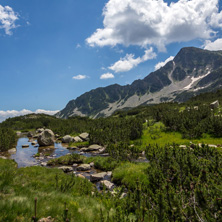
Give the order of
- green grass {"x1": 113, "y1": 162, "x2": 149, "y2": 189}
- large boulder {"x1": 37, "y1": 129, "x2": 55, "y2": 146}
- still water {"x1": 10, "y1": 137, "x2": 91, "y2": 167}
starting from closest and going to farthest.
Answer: green grass {"x1": 113, "y1": 162, "x2": 149, "y2": 189} → still water {"x1": 10, "y1": 137, "x2": 91, "y2": 167} → large boulder {"x1": 37, "y1": 129, "x2": 55, "y2": 146}

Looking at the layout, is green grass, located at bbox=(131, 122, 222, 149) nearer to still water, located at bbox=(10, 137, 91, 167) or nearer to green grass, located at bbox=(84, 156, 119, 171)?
green grass, located at bbox=(84, 156, 119, 171)

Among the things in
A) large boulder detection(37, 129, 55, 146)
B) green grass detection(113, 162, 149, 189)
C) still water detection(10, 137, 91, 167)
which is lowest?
green grass detection(113, 162, 149, 189)

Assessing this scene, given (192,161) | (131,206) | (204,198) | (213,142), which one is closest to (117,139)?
(213,142)

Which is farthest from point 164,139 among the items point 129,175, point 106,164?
point 129,175

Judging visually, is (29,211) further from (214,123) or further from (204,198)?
(214,123)

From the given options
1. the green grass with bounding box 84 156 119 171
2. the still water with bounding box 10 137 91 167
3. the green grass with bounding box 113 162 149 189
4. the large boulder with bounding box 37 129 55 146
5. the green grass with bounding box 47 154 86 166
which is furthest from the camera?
the large boulder with bounding box 37 129 55 146

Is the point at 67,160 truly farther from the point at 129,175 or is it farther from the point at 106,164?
the point at 129,175

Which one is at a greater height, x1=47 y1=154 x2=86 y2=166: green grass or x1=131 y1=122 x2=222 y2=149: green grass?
x1=47 y1=154 x2=86 y2=166: green grass

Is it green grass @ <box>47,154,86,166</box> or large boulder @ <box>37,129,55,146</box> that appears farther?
large boulder @ <box>37,129,55,146</box>

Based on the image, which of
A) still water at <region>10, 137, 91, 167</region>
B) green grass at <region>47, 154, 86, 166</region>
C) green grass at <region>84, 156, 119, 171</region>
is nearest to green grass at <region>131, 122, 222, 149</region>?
green grass at <region>84, 156, 119, 171</region>

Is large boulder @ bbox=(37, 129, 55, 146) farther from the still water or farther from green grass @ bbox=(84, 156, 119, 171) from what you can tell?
green grass @ bbox=(84, 156, 119, 171)

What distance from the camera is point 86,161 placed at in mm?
23375

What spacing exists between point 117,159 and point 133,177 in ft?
21.8

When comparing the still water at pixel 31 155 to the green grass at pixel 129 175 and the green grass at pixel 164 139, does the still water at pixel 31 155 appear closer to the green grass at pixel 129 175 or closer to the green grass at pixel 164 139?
the green grass at pixel 164 139
